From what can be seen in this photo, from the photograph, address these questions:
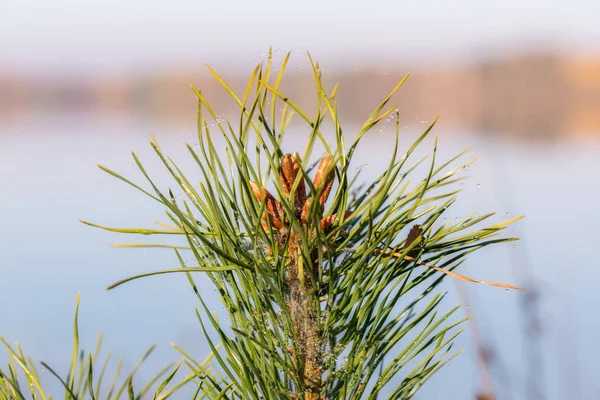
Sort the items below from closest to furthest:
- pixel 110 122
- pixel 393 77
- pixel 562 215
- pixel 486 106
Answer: pixel 393 77, pixel 562 215, pixel 486 106, pixel 110 122

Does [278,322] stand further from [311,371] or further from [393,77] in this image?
[393,77]

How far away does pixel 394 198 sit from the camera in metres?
0.43

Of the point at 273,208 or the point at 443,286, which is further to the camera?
the point at 443,286

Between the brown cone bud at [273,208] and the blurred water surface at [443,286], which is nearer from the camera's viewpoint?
the brown cone bud at [273,208]

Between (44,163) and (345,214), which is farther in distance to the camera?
(44,163)

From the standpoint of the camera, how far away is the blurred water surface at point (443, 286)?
2.27 feet

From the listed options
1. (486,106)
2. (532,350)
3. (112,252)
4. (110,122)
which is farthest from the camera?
(110,122)

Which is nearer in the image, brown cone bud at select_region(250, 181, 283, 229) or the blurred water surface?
brown cone bud at select_region(250, 181, 283, 229)

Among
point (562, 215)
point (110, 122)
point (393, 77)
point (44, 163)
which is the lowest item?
point (393, 77)

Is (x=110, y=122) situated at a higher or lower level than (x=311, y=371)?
higher

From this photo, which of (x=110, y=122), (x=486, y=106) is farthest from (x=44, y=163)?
(x=486, y=106)

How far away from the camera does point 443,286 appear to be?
1714 millimetres

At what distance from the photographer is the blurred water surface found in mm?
691

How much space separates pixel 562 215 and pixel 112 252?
3.44 metres
